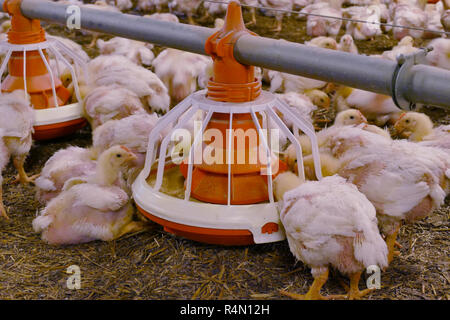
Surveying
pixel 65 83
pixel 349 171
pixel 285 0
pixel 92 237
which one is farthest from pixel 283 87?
pixel 285 0

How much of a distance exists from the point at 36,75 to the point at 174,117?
1.31 m

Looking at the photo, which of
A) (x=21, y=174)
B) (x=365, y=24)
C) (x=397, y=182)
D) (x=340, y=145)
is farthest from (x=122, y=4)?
(x=397, y=182)

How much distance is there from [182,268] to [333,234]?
1.87 feet

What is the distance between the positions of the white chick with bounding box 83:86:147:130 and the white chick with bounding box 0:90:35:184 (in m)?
0.33

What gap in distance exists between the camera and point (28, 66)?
9.84 ft

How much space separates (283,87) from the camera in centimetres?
378

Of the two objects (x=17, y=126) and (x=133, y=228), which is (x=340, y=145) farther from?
(x=17, y=126)

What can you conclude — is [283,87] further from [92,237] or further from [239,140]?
[92,237]

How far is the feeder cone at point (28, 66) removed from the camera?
298cm

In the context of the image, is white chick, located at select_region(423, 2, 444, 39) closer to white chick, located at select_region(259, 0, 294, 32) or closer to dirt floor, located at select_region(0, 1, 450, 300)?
white chick, located at select_region(259, 0, 294, 32)

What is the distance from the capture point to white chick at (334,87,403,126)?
10.7ft

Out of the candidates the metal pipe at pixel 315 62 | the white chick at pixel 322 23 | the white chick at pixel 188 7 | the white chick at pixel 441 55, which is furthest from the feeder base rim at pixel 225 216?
the white chick at pixel 188 7

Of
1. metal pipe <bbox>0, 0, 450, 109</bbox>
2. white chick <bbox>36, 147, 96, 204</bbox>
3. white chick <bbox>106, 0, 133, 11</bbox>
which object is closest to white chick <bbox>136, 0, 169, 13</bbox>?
white chick <bbox>106, 0, 133, 11</bbox>

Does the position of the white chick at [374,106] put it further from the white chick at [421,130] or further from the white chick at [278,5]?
the white chick at [278,5]
